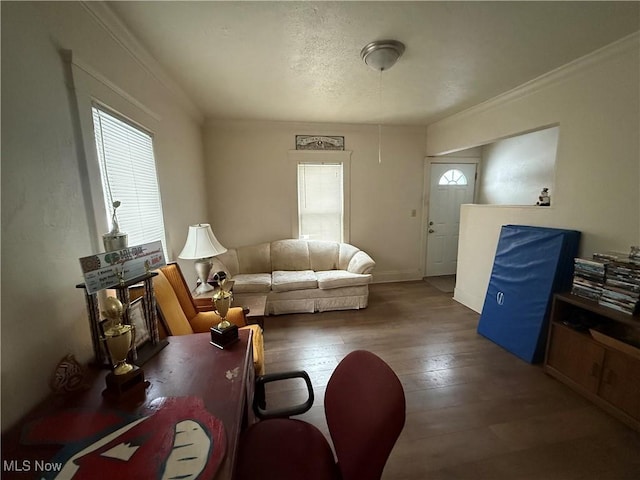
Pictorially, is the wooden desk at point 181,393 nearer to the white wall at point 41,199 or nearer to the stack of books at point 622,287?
the white wall at point 41,199

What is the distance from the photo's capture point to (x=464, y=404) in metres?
1.86

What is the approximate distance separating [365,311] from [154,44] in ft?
11.1

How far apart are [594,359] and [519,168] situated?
2.97 meters

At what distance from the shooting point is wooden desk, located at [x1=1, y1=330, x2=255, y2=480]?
0.73 meters

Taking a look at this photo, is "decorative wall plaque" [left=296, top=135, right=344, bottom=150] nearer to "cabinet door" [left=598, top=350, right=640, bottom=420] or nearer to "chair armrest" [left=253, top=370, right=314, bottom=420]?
"chair armrest" [left=253, top=370, right=314, bottom=420]

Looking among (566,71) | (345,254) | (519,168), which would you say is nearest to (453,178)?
(519,168)

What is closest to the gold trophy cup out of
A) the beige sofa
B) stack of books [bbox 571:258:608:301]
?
the beige sofa

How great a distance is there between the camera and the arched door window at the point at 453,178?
446 centimetres

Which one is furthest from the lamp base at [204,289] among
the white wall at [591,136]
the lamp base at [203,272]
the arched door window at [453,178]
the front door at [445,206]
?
the arched door window at [453,178]

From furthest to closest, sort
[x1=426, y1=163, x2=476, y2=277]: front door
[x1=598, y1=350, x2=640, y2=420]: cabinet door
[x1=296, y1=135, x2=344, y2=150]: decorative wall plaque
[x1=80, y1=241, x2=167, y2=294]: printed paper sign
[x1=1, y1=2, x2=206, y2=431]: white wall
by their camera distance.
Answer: [x1=426, y1=163, x2=476, y2=277]: front door
[x1=296, y1=135, x2=344, y2=150]: decorative wall plaque
[x1=598, y1=350, x2=640, y2=420]: cabinet door
[x1=80, y1=241, x2=167, y2=294]: printed paper sign
[x1=1, y1=2, x2=206, y2=431]: white wall

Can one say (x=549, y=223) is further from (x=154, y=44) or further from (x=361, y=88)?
(x=154, y=44)

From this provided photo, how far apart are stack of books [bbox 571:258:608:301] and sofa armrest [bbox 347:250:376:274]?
1974 mm

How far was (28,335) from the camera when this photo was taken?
36.6 inches

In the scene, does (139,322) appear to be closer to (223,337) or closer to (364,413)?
(223,337)
